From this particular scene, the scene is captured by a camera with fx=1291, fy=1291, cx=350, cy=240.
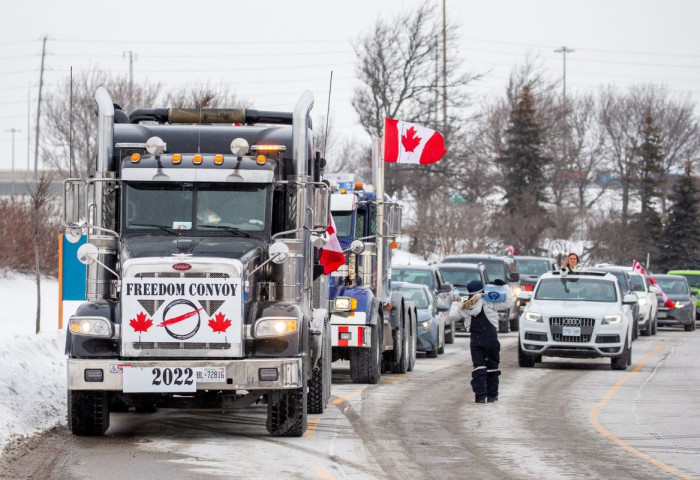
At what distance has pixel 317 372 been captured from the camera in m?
14.5

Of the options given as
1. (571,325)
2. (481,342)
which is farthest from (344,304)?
(571,325)

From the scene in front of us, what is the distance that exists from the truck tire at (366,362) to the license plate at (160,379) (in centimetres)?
764

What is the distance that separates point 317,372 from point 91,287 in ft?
9.13

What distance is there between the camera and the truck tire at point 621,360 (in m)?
23.5

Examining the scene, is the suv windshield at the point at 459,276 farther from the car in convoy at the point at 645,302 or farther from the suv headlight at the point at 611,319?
the suv headlight at the point at 611,319

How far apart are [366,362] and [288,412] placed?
688 cm

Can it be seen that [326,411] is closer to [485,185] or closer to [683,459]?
[683,459]

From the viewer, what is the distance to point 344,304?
19219 mm

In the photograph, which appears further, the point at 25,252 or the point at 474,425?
the point at 25,252

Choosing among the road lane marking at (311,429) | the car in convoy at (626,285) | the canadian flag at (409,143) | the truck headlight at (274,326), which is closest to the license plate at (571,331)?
the canadian flag at (409,143)

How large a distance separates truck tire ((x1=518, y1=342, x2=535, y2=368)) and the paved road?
3581 mm

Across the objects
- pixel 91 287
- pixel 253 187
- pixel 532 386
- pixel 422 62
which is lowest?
pixel 532 386

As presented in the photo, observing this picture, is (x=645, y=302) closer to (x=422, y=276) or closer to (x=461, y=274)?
(x=461, y=274)

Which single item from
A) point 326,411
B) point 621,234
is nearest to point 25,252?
point 326,411
